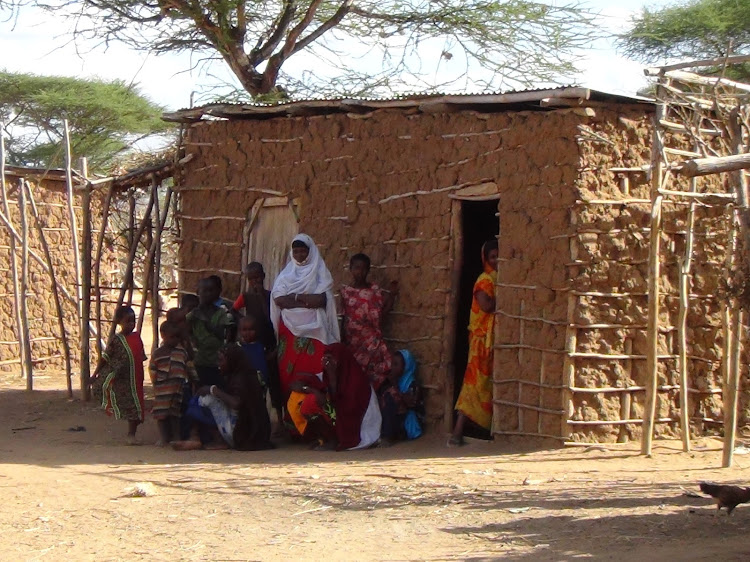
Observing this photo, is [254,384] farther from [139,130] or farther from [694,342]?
[139,130]

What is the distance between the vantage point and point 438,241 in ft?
28.1

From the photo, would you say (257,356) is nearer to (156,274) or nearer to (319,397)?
(319,397)

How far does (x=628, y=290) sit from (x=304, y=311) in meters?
2.44

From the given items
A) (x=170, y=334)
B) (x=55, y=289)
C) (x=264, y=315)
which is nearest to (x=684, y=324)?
(x=264, y=315)

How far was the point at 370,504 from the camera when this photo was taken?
6.33m

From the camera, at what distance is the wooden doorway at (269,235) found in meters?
9.85

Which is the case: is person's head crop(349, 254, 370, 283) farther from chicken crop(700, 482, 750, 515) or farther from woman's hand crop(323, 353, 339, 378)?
chicken crop(700, 482, 750, 515)

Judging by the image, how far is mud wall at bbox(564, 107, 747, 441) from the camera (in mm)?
7781

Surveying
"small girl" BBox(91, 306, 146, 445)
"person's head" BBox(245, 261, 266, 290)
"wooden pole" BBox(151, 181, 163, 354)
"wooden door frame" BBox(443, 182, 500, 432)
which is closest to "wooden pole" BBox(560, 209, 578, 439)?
"wooden door frame" BBox(443, 182, 500, 432)

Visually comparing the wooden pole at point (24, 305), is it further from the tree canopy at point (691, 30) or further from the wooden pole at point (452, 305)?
the tree canopy at point (691, 30)

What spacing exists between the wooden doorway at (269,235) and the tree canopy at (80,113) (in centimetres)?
1272

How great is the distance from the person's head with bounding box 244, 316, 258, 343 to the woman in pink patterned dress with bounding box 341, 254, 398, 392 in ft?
2.33

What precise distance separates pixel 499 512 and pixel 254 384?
2.81 meters

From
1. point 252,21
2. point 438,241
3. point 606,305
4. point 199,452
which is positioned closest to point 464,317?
point 438,241
